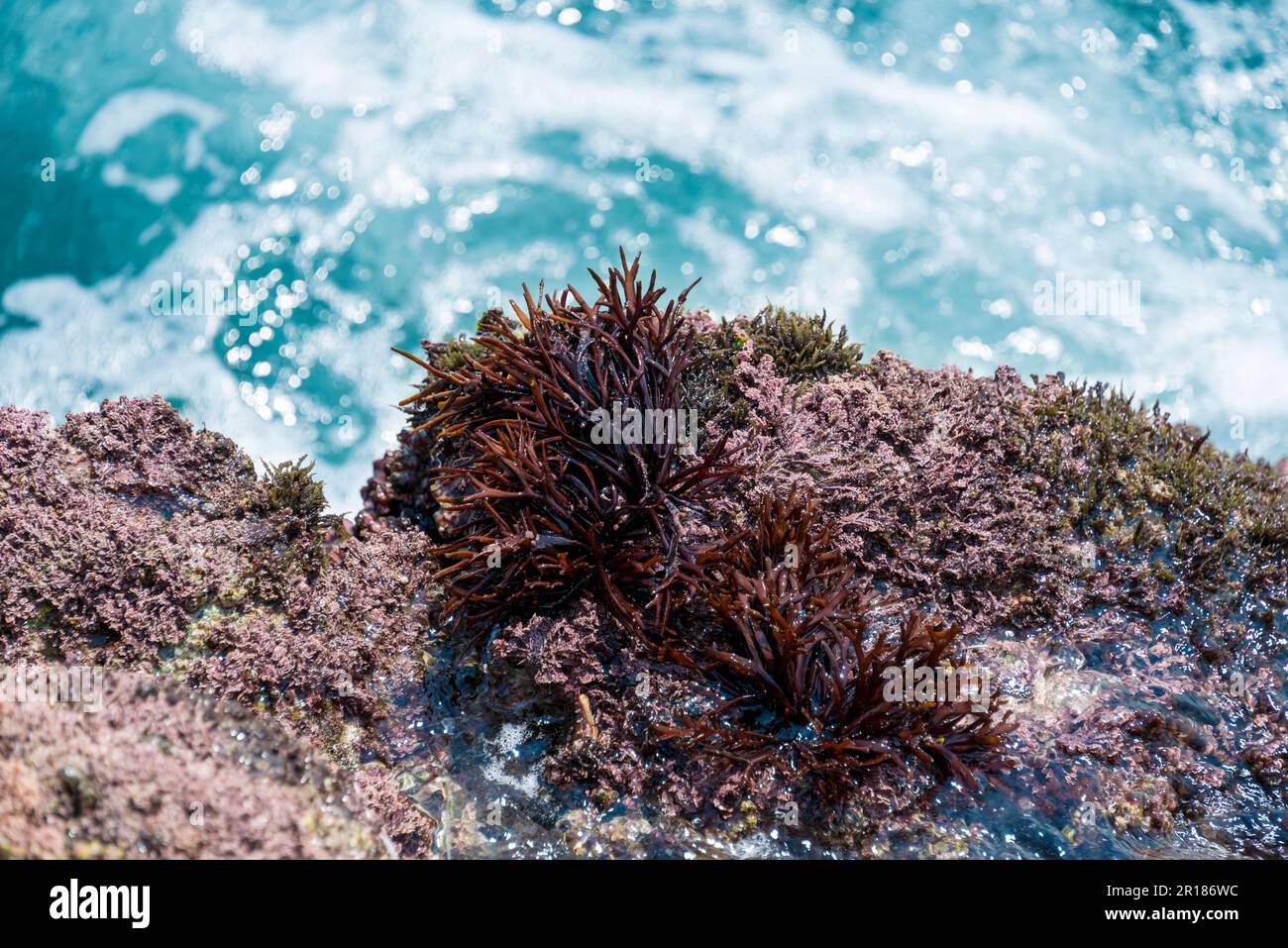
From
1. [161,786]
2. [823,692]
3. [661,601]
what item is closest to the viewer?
[161,786]

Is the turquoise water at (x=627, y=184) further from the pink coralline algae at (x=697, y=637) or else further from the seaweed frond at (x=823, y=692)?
the seaweed frond at (x=823, y=692)

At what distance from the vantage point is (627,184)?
9.78 metres

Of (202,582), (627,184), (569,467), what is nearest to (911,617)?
(569,467)

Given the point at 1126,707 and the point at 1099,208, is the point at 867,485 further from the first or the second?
the point at 1099,208

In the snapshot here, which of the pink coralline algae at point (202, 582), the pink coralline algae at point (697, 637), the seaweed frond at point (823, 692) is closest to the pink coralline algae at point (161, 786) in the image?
the pink coralline algae at point (697, 637)

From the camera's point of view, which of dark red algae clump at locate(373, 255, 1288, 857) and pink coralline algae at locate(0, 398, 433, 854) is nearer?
dark red algae clump at locate(373, 255, 1288, 857)

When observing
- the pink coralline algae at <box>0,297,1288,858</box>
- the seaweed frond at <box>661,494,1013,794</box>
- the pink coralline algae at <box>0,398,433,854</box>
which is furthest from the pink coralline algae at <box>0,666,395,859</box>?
the seaweed frond at <box>661,494,1013,794</box>

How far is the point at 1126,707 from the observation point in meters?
3.83

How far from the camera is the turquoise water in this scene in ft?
28.1

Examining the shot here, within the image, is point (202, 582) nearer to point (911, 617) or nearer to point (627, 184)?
point (911, 617)

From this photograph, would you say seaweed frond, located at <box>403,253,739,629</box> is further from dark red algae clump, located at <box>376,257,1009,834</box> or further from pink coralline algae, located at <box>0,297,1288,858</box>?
pink coralline algae, located at <box>0,297,1288,858</box>

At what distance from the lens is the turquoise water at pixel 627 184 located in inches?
337

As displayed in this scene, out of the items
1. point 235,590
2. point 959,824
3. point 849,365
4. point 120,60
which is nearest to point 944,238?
point 849,365
